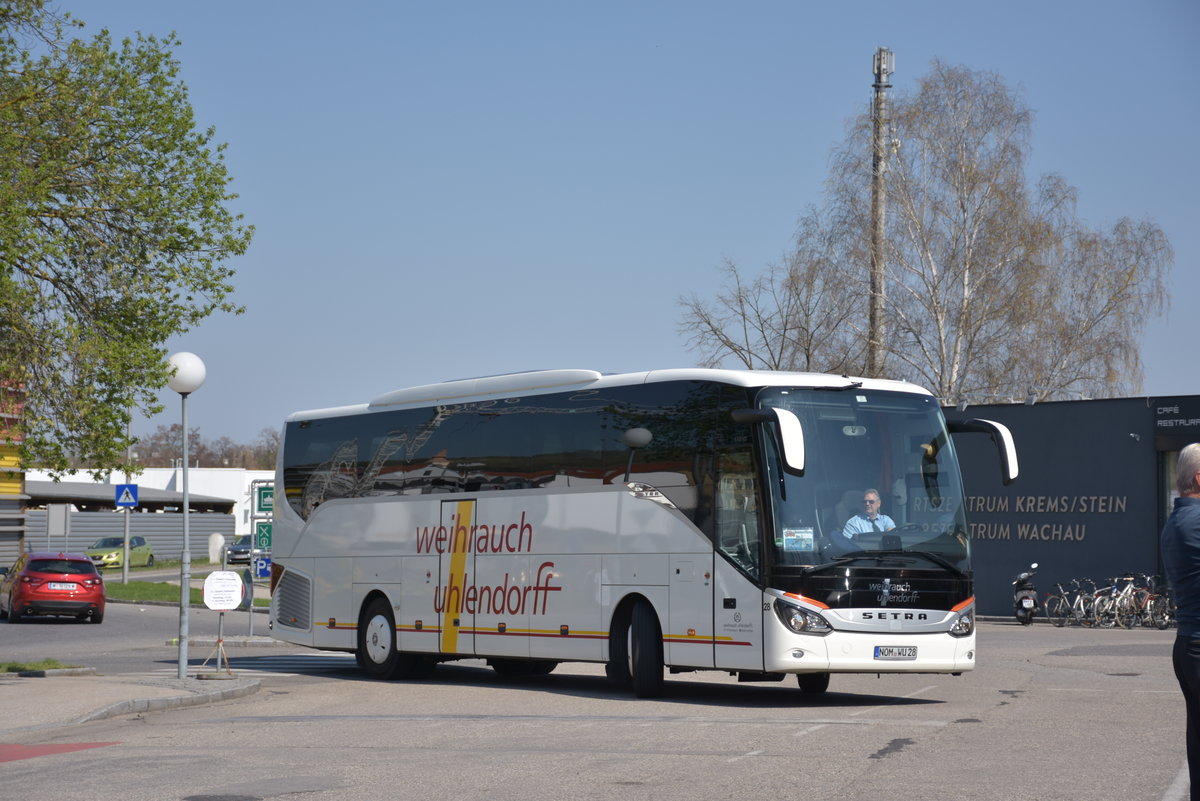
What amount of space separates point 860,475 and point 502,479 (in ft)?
17.0

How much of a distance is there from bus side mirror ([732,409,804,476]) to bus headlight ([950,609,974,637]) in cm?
230

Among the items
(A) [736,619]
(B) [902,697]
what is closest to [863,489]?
(A) [736,619]

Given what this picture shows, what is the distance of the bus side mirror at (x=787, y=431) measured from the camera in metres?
14.8

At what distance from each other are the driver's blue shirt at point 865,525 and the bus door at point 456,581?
229 inches

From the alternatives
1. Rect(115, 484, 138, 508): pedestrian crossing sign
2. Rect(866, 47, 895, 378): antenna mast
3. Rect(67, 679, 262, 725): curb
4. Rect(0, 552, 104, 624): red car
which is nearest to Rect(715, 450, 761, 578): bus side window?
Rect(67, 679, 262, 725): curb

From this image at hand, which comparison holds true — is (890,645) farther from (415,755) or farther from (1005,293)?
(1005,293)

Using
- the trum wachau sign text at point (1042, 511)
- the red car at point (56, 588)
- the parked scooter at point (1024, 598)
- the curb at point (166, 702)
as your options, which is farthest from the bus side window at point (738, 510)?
the red car at point (56, 588)

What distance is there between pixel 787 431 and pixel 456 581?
6493 millimetres

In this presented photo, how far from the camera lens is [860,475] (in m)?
15.8

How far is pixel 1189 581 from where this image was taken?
771 cm

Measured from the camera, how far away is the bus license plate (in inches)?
603

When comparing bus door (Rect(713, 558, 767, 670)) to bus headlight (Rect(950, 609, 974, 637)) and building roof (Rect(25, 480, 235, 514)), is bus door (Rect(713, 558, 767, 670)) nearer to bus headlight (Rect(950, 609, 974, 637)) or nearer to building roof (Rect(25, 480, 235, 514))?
bus headlight (Rect(950, 609, 974, 637))

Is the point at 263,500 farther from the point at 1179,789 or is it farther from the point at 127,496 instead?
Answer: the point at 1179,789

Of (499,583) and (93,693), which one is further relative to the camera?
(499,583)
